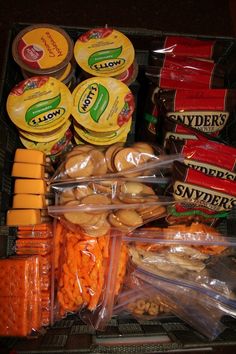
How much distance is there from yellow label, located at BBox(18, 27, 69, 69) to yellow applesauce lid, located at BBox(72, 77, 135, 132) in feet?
0.31

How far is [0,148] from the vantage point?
0.95 metres

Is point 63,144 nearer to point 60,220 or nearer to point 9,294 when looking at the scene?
point 60,220

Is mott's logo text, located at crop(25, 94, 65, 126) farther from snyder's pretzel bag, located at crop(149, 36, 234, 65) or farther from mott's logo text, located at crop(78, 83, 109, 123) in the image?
snyder's pretzel bag, located at crop(149, 36, 234, 65)

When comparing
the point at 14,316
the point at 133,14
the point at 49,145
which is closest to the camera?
the point at 14,316

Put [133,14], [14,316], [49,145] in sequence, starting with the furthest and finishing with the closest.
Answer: [133,14] < [49,145] < [14,316]

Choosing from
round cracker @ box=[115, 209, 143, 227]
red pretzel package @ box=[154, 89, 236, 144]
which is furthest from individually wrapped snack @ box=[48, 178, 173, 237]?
red pretzel package @ box=[154, 89, 236, 144]

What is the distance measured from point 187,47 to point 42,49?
1.37ft

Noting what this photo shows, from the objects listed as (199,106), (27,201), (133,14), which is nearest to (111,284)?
(27,201)

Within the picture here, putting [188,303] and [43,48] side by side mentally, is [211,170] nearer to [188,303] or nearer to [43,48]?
[188,303]

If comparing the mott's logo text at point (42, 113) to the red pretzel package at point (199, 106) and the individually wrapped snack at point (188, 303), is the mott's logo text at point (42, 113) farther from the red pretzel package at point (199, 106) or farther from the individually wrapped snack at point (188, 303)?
the individually wrapped snack at point (188, 303)

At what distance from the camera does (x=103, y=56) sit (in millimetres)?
939

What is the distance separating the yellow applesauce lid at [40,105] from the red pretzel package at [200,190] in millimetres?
322

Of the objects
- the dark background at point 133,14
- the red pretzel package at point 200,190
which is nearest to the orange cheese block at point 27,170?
the red pretzel package at point 200,190

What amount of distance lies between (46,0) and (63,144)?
32.5 inches
